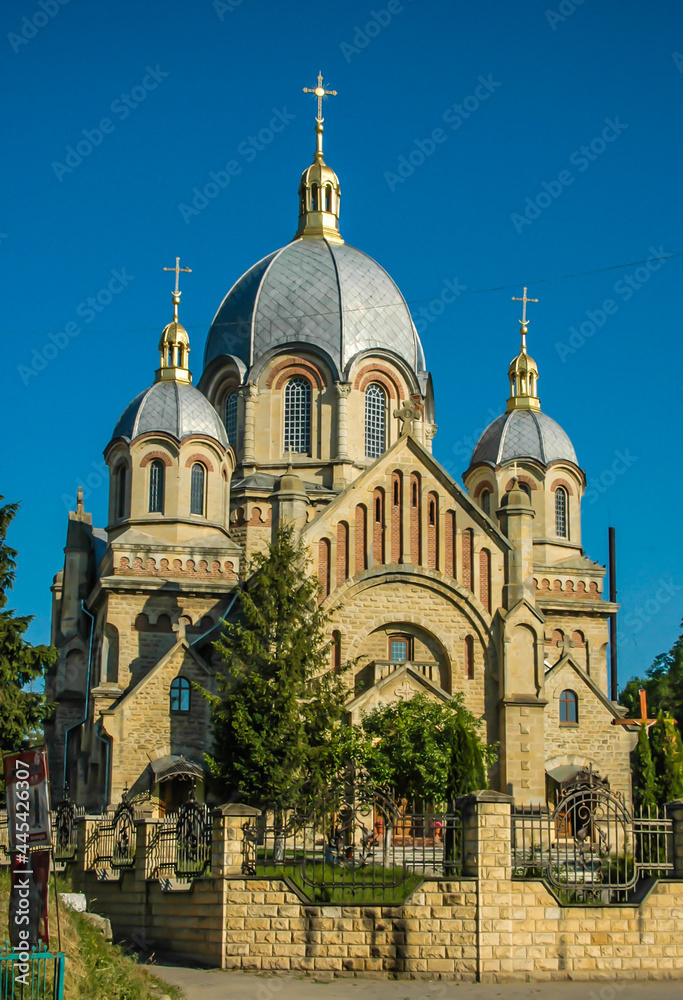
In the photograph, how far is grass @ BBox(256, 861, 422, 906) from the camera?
1980 centimetres

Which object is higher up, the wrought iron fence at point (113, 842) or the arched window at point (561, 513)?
the arched window at point (561, 513)

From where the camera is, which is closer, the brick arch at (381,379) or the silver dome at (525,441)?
the brick arch at (381,379)

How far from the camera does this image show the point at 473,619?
34.8 m

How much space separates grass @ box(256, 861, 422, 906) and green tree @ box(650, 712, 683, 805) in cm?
2096

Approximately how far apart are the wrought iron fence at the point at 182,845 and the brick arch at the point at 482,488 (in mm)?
23002

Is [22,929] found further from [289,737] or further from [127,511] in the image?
[127,511]

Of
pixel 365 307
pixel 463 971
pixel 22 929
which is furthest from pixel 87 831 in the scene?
pixel 365 307

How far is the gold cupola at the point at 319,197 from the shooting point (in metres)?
46.7

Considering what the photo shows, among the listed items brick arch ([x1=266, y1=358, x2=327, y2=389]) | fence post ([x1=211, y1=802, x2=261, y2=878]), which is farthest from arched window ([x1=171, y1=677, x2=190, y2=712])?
fence post ([x1=211, y1=802, x2=261, y2=878])

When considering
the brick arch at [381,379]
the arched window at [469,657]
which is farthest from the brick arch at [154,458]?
the arched window at [469,657]

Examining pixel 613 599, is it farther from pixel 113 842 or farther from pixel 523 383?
pixel 113 842

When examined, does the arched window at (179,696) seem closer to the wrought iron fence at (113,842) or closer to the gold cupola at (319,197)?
the wrought iron fence at (113,842)

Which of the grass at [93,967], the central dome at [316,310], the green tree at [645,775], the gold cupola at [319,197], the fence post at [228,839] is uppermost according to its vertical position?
the gold cupola at [319,197]

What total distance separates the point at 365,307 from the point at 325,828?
82.2 ft
